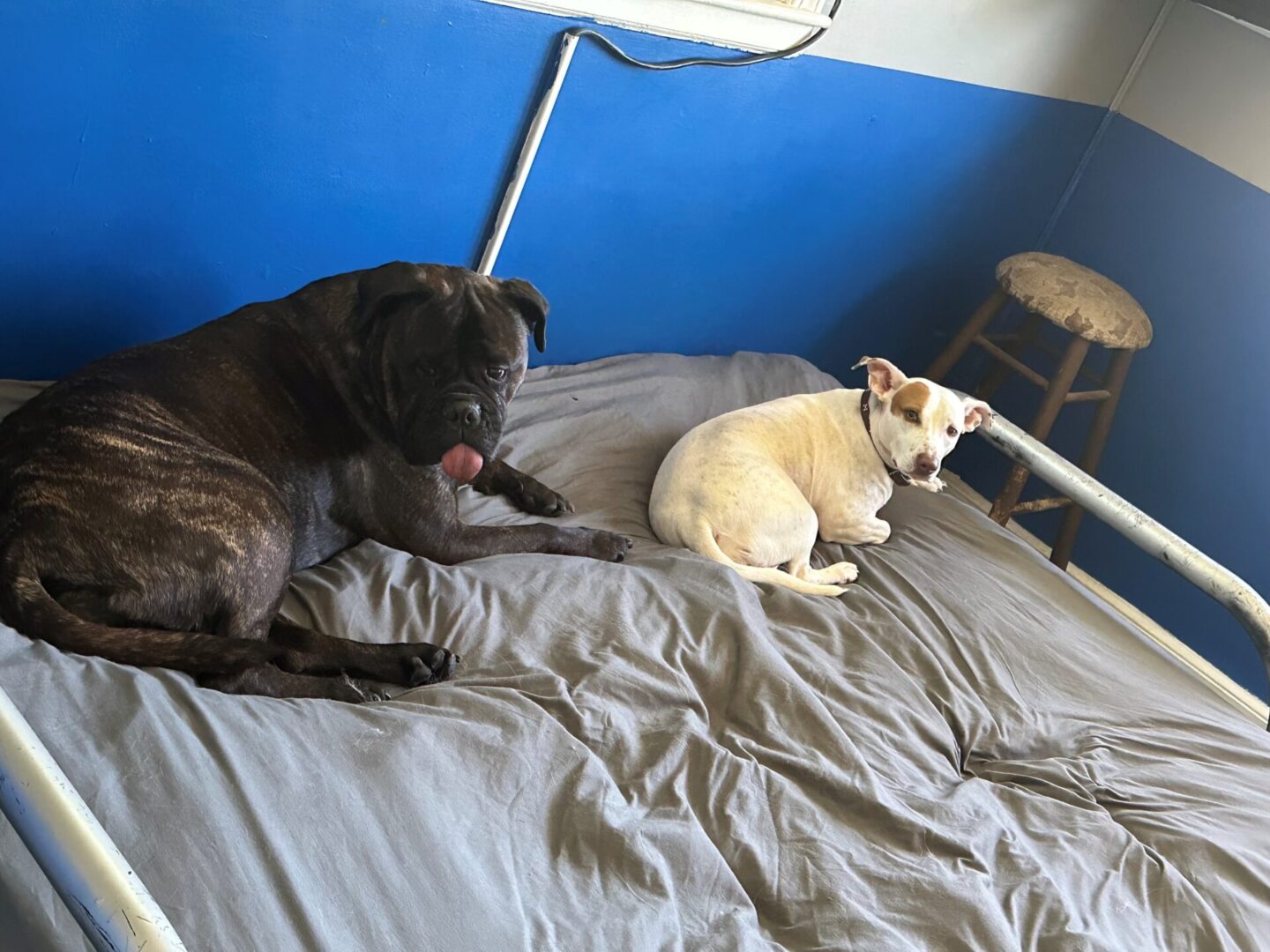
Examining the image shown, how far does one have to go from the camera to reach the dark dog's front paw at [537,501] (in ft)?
7.88

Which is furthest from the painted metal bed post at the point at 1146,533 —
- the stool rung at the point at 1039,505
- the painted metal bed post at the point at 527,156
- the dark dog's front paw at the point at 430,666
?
the dark dog's front paw at the point at 430,666

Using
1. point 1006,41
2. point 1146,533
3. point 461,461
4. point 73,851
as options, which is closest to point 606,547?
point 461,461

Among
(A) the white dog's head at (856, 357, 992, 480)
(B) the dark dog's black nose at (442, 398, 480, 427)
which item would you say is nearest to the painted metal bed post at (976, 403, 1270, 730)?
(A) the white dog's head at (856, 357, 992, 480)

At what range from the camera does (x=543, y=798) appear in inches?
59.2

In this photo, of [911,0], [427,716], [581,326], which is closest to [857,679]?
[427,716]

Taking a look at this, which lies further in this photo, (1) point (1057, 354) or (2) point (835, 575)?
(1) point (1057, 354)

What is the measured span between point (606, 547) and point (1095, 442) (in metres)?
1.96

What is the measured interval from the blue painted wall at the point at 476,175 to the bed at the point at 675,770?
2.21 feet

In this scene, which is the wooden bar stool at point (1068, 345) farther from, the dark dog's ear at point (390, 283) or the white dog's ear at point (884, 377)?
the dark dog's ear at point (390, 283)

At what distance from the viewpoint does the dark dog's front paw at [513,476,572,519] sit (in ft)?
7.88

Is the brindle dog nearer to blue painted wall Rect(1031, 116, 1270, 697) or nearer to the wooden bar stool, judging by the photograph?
the wooden bar stool

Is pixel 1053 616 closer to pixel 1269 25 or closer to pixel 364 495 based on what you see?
pixel 364 495

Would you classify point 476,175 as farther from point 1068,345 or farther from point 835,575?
point 1068,345

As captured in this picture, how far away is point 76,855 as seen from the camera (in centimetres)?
90
